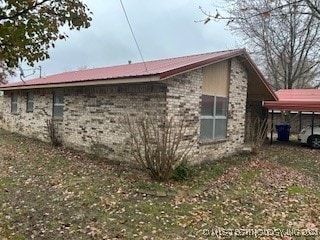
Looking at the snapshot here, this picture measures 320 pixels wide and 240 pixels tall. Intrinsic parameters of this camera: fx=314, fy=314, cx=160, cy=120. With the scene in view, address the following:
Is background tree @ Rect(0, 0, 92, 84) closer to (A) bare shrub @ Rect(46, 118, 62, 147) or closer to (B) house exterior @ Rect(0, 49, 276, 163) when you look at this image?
(B) house exterior @ Rect(0, 49, 276, 163)

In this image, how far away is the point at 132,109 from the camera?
9.41 metres

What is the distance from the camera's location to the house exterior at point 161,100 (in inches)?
347

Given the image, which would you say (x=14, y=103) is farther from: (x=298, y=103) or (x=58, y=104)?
(x=298, y=103)

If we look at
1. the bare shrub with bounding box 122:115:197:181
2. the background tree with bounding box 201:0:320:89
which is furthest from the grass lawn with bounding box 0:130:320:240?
the background tree with bounding box 201:0:320:89

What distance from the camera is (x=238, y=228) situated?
5387 millimetres

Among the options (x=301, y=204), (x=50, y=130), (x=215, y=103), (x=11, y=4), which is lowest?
(x=301, y=204)

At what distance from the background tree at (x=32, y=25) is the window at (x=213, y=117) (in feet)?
22.8

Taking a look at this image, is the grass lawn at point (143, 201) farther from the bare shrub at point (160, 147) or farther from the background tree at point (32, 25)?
the background tree at point (32, 25)

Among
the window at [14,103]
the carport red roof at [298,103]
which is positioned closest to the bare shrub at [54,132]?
the window at [14,103]

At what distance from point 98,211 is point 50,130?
25.9 feet

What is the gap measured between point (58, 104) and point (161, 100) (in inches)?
249

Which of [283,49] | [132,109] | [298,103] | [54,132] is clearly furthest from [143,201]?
[283,49]

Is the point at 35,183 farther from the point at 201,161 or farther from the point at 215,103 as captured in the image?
the point at 215,103

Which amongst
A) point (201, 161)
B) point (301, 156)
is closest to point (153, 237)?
point (201, 161)
